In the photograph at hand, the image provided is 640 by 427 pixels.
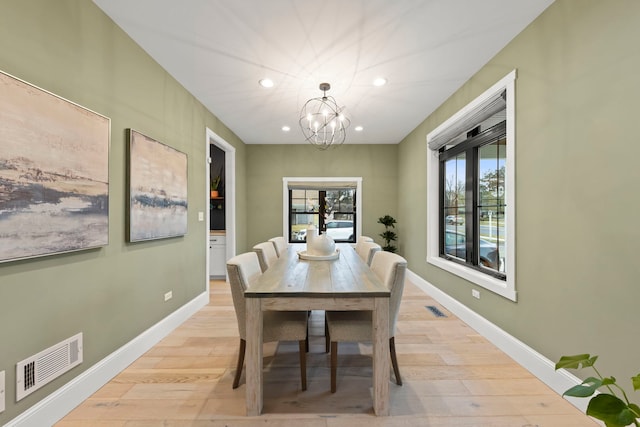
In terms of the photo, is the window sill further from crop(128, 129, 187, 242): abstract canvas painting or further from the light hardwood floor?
crop(128, 129, 187, 242): abstract canvas painting

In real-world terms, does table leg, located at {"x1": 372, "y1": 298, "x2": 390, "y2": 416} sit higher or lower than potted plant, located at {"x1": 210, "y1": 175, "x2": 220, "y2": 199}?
lower

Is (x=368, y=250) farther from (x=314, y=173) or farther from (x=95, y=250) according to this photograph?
(x=314, y=173)

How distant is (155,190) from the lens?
2561 millimetres

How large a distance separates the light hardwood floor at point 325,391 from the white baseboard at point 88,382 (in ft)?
0.16

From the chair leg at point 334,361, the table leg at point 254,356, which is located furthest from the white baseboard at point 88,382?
the chair leg at point 334,361

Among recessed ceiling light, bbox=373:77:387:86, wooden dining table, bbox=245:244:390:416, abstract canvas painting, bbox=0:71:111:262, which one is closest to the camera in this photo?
abstract canvas painting, bbox=0:71:111:262

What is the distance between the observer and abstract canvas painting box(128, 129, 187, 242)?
90.1 inches

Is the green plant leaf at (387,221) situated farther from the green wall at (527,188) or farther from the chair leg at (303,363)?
the chair leg at (303,363)

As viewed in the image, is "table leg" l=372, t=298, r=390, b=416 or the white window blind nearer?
"table leg" l=372, t=298, r=390, b=416

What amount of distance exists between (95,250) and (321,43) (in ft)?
7.26

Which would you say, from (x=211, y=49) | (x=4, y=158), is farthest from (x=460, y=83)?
(x=4, y=158)

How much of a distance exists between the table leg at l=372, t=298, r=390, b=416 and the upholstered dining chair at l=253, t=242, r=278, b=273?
128 cm

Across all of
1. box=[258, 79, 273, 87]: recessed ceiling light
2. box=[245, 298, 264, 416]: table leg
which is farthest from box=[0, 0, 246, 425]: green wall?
box=[245, 298, 264, 416]: table leg

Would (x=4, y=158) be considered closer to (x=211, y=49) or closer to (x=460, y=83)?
(x=211, y=49)
